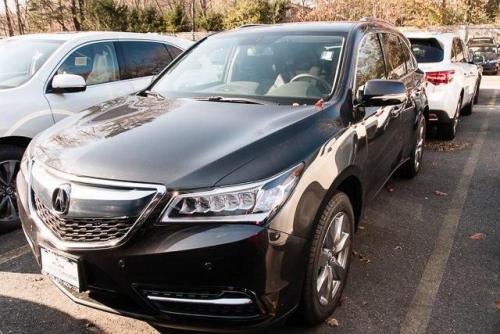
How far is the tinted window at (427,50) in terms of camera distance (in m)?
7.58

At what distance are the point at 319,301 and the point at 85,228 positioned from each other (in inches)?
51.3

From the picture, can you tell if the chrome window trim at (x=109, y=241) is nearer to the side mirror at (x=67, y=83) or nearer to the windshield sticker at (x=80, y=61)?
the side mirror at (x=67, y=83)

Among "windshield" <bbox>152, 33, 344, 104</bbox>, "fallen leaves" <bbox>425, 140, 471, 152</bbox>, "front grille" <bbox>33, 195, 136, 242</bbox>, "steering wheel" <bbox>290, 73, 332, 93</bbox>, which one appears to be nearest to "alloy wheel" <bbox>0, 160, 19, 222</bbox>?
"windshield" <bbox>152, 33, 344, 104</bbox>

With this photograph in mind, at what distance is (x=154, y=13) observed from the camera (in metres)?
33.2

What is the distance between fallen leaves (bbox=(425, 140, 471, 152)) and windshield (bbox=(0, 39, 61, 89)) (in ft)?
17.3

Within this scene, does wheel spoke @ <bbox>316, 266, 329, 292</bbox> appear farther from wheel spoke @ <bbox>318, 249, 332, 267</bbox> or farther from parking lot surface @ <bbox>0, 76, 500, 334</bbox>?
parking lot surface @ <bbox>0, 76, 500, 334</bbox>

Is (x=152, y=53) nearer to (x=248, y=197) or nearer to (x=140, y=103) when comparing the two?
(x=140, y=103)

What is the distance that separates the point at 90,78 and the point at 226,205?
11.1ft

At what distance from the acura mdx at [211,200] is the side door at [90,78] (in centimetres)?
131

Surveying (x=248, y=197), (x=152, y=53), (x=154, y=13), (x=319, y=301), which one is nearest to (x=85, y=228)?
(x=248, y=197)

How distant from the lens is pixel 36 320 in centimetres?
291

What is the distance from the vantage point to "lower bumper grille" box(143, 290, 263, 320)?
2.17m

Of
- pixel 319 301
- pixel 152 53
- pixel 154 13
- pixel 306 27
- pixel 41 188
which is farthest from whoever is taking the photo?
pixel 154 13

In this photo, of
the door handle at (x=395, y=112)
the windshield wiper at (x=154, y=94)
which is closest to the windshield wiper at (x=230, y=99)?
the windshield wiper at (x=154, y=94)
